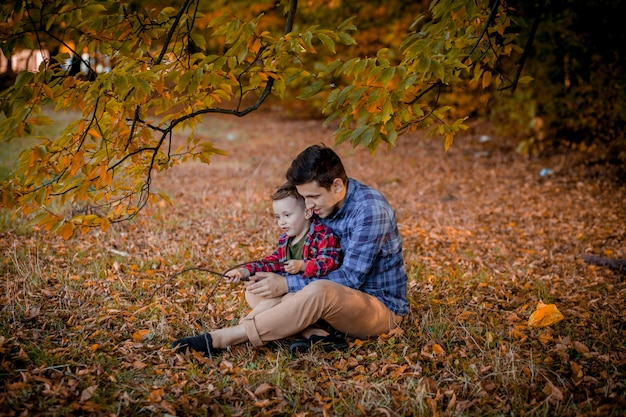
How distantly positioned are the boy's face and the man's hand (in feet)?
1.21

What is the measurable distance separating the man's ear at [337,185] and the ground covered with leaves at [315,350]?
0.96 metres

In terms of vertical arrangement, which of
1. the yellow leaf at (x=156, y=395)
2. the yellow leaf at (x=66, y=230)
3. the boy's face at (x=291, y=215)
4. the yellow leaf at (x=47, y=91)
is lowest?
the yellow leaf at (x=156, y=395)

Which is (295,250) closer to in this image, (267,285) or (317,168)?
(267,285)

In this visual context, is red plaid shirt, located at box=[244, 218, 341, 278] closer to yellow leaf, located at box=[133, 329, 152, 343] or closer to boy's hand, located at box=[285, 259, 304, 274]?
boy's hand, located at box=[285, 259, 304, 274]

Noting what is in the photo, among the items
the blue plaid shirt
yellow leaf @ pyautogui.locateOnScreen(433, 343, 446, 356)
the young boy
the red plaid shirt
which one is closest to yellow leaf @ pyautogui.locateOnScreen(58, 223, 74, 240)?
the young boy

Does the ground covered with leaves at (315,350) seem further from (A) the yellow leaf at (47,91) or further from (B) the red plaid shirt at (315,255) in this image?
(A) the yellow leaf at (47,91)

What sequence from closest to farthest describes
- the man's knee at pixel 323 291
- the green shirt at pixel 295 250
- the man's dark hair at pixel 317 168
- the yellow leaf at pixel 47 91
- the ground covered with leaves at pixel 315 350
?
1. the yellow leaf at pixel 47 91
2. the ground covered with leaves at pixel 315 350
3. the man's knee at pixel 323 291
4. the man's dark hair at pixel 317 168
5. the green shirt at pixel 295 250

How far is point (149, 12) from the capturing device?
324 cm

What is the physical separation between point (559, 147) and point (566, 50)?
2.28m

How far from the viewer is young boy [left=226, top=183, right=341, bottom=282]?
10.8ft

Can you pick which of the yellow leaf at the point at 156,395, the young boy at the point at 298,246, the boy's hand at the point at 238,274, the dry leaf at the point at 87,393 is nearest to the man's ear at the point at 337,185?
the young boy at the point at 298,246

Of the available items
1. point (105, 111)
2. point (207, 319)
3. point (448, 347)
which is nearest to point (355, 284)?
point (448, 347)

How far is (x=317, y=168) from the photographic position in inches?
123

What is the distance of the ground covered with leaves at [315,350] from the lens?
8.86 ft
